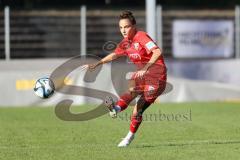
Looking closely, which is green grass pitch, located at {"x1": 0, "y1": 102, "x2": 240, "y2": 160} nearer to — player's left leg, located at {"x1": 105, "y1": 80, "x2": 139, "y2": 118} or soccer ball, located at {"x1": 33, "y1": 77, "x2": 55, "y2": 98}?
player's left leg, located at {"x1": 105, "y1": 80, "x2": 139, "y2": 118}

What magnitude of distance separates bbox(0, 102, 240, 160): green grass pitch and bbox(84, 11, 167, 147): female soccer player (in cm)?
49

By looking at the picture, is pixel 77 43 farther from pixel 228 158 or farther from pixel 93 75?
pixel 228 158

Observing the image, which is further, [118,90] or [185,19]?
[185,19]

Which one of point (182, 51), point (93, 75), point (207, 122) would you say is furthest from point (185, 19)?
point (207, 122)

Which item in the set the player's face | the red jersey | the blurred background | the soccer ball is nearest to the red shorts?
the red jersey

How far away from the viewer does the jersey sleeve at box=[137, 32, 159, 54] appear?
11.2 m

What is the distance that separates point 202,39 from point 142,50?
16.5 meters

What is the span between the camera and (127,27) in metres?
11.3

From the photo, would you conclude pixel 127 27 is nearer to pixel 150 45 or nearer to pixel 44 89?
pixel 150 45

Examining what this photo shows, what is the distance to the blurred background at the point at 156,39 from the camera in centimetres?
2434

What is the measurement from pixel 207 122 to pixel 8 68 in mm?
10299

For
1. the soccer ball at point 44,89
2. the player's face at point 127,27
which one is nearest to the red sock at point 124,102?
the player's face at point 127,27

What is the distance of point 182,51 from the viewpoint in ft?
90.8

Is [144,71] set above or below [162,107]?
above
